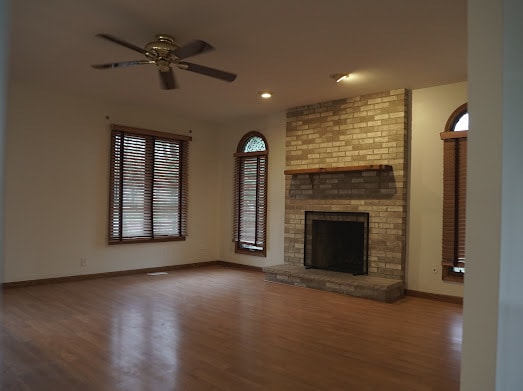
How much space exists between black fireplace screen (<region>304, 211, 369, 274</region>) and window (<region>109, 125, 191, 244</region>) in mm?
2387

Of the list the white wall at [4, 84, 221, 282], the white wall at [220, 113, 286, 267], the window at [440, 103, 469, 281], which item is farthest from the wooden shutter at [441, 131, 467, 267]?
the white wall at [4, 84, 221, 282]

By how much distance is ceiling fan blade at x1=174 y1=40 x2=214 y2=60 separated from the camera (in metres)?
3.08

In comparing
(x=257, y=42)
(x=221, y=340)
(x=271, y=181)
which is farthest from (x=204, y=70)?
(x=271, y=181)

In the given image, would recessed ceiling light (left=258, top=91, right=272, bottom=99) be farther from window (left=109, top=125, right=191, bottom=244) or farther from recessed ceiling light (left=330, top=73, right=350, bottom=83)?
window (left=109, top=125, right=191, bottom=244)

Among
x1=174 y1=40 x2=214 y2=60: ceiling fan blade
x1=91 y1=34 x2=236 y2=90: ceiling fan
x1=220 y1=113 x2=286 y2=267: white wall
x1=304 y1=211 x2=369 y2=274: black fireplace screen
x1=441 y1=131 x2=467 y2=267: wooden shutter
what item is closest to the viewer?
x1=174 y1=40 x2=214 y2=60: ceiling fan blade

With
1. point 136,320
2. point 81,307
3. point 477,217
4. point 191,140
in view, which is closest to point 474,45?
point 477,217

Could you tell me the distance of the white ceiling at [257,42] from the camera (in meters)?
3.09

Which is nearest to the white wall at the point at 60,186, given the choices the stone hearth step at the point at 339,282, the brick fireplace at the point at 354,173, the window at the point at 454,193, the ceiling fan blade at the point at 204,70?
the stone hearth step at the point at 339,282

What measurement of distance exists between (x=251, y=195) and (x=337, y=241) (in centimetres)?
190

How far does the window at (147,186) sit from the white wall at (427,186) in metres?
3.87

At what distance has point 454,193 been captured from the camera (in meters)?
4.83

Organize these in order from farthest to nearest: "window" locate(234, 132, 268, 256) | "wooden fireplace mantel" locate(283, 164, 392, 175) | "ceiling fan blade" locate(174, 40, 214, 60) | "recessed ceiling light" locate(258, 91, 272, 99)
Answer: "window" locate(234, 132, 268, 256), "recessed ceiling light" locate(258, 91, 272, 99), "wooden fireplace mantel" locate(283, 164, 392, 175), "ceiling fan blade" locate(174, 40, 214, 60)

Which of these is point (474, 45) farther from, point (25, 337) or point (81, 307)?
point (81, 307)

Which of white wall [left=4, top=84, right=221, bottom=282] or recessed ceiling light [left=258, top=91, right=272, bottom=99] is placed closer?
white wall [left=4, top=84, right=221, bottom=282]
